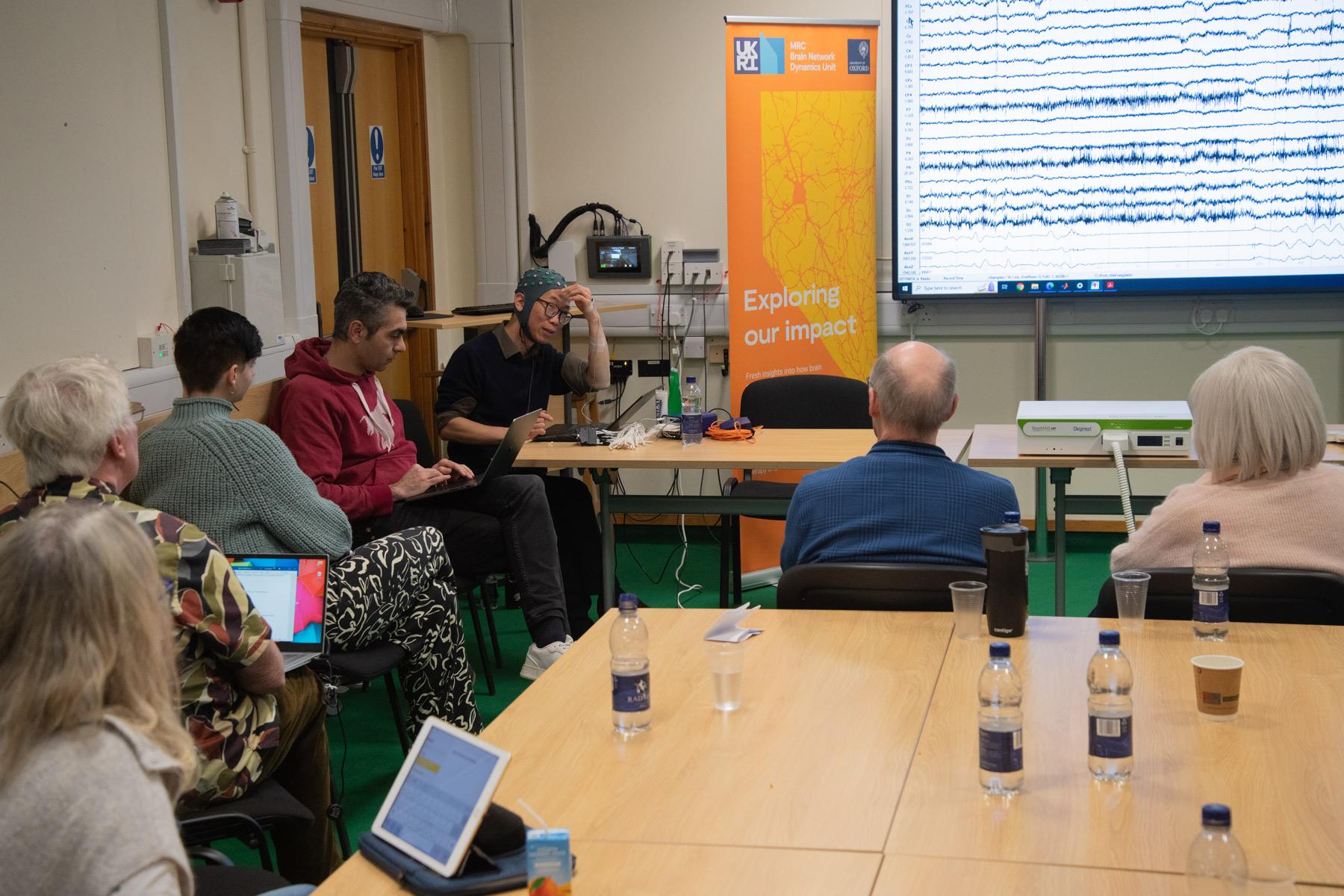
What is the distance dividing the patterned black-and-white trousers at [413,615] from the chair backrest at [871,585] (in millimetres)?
1049

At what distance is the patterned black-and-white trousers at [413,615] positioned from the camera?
3.05 m

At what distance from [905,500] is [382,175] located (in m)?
4.23

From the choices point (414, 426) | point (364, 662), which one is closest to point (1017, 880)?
point (364, 662)

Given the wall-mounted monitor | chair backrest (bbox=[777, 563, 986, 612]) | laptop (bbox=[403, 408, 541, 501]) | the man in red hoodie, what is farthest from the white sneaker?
the wall-mounted monitor

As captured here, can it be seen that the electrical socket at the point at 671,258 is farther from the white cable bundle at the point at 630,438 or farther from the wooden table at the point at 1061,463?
the wooden table at the point at 1061,463

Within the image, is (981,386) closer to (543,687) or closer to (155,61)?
(155,61)

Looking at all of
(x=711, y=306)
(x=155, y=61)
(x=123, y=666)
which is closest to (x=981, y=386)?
(x=711, y=306)

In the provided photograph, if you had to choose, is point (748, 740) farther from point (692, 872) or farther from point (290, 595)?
point (290, 595)

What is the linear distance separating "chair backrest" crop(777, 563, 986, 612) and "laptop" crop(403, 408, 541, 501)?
1497mm

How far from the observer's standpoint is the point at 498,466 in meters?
4.00

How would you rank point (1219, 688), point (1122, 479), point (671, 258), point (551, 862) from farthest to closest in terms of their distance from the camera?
point (671, 258) → point (1122, 479) → point (1219, 688) → point (551, 862)

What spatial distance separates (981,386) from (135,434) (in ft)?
14.9

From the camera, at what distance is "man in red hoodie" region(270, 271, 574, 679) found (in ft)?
12.1

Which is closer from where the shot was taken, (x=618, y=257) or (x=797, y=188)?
(x=797, y=188)
